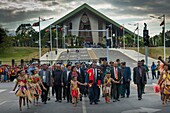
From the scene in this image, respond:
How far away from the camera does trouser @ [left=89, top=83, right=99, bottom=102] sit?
16000mm

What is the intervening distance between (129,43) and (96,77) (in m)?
118

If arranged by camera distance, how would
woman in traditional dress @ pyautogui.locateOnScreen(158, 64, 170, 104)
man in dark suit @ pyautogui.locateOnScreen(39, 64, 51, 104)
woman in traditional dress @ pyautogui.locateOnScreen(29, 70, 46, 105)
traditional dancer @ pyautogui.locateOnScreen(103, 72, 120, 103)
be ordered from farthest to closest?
man in dark suit @ pyautogui.locateOnScreen(39, 64, 51, 104)
traditional dancer @ pyautogui.locateOnScreen(103, 72, 120, 103)
woman in traditional dress @ pyautogui.locateOnScreen(29, 70, 46, 105)
woman in traditional dress @ pyautogui.locateOnScreen(158, 64, 170, 104)

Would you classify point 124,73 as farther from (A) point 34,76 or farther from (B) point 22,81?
(B) point 22,81

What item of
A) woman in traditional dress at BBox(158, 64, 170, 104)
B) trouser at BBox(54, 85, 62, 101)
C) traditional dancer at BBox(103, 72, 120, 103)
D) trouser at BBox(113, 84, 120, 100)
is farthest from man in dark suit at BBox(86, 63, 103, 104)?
woman in traditional dress at BBox(158, 64, 170, 104)

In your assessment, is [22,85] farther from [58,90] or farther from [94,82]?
[94,82]

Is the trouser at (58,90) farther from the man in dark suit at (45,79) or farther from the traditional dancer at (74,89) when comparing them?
the traditional dancer at (74,89)

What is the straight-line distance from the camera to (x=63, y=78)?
55.4 feet

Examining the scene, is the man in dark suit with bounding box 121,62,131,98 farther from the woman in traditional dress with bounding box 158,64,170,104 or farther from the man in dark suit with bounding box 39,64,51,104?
the woman in traditional dress with bounding box 158,64,170,104

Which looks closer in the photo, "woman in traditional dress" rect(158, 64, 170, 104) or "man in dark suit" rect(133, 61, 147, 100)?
"woman in traditional dress" rect(158, 64, 170, 104)

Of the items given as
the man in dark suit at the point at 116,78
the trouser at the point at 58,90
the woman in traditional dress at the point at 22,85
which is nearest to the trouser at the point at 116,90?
the man in dark suit at the point at 116,78

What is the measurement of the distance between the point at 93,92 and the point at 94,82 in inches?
16.2

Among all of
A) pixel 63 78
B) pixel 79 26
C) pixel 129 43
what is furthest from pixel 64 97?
pixel 79 26

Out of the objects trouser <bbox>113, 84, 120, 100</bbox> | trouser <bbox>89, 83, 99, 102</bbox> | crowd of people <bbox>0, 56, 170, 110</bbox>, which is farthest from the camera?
trouser <bbox>113, 84, 120, 100</bbox>

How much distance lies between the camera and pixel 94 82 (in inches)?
634
